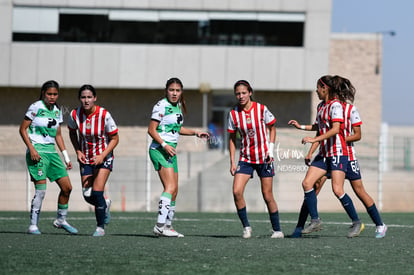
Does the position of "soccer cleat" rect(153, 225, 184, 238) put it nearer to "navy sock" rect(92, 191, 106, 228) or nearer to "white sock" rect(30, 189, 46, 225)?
"navy sock" rect(92, 191, 106, 228)

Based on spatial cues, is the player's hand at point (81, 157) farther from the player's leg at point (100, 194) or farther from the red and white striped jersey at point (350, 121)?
the red and white striped jersey at point (350, 121)

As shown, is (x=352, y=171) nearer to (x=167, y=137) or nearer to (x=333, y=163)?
(x=333, y=163)

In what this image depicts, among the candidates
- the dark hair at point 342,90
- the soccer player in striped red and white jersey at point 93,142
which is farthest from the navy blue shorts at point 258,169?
the soccer player in striped red and white jersey at point 93,142

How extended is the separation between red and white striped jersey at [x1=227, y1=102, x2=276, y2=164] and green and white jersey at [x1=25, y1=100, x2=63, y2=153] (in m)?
2.18

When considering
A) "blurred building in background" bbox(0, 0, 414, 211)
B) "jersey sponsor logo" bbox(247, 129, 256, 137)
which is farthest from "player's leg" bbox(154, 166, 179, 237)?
"blurred building in background" bbox(0, 0, 414, 211)

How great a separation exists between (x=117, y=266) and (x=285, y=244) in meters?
2.57

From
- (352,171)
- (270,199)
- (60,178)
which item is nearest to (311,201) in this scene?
(270,199)

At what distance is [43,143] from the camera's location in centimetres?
1046

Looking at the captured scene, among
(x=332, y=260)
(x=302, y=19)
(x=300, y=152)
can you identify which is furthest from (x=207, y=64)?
(x=332, y=260)

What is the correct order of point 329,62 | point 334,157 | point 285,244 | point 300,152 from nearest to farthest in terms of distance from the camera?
point 285,244, point 334,157, point 300,152, point 329,62

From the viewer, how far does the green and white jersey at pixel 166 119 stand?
9836mm

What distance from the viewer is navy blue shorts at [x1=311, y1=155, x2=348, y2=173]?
32.1 feet

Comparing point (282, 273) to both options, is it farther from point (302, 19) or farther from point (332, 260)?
point (302, 19)

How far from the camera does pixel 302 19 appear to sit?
3778 cm
